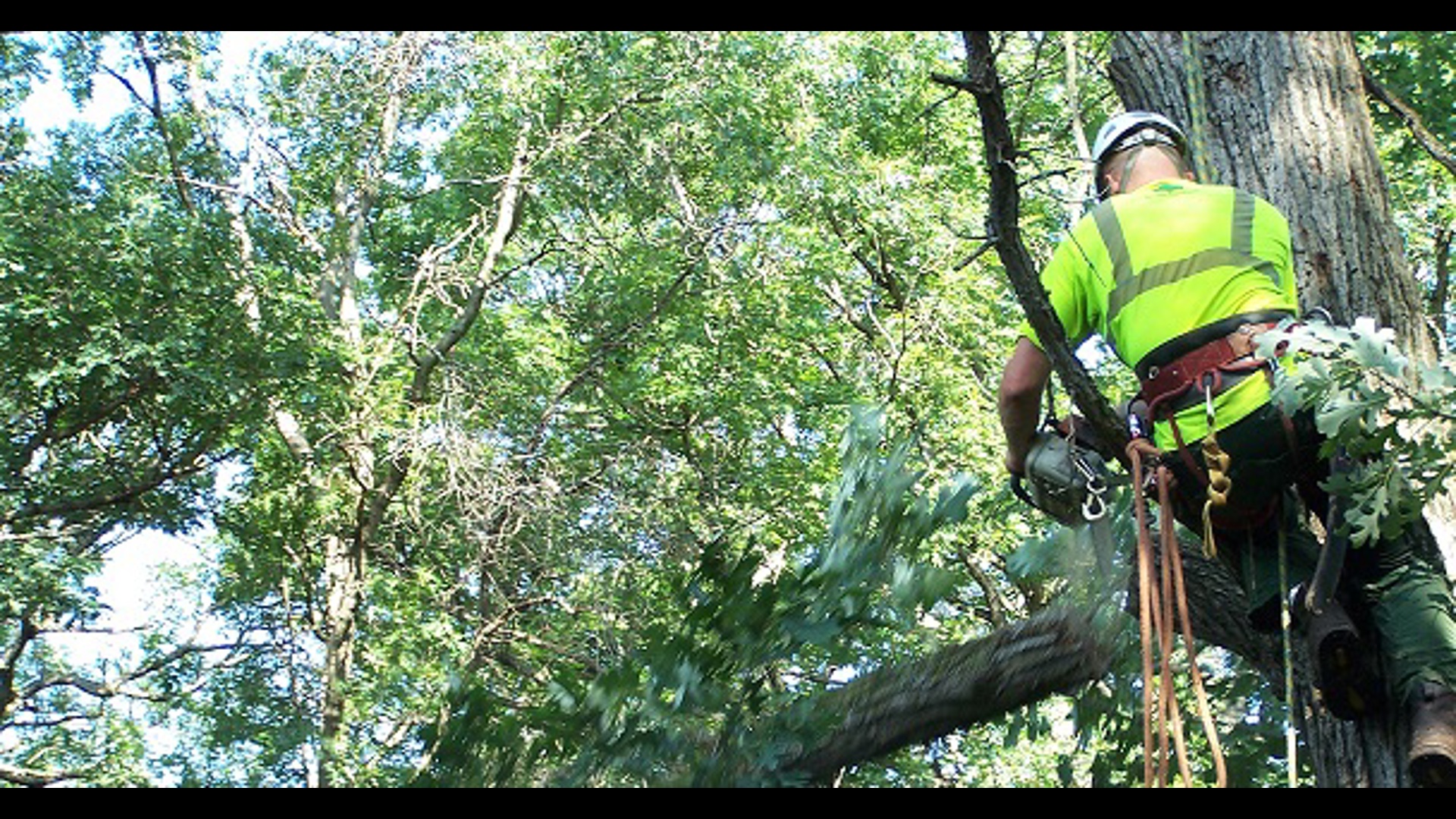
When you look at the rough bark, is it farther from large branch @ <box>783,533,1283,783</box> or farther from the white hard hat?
the white hard hat

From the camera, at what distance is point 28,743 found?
17.3m

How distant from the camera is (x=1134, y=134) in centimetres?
435

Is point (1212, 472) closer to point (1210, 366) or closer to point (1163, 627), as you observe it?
point (1210, 366)

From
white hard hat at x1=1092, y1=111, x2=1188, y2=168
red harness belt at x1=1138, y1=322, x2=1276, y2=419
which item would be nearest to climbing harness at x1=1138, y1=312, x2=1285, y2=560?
red harness belt at x1=1138, y1=322, x2=1276, y2=419

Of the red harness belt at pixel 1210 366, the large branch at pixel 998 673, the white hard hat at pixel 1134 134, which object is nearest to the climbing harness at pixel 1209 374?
the red harness belt at pixel 1210 366

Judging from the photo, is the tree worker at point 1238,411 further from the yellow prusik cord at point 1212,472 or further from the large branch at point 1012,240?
the large branch at point 1012,240

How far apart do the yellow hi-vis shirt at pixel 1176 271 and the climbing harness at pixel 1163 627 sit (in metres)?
0.12

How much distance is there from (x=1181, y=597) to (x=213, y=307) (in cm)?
1216

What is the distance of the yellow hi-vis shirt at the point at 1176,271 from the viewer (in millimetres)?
3900

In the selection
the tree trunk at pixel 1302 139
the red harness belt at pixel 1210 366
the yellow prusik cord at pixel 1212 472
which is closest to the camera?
the yellow prusik cord at pixel 1212 472

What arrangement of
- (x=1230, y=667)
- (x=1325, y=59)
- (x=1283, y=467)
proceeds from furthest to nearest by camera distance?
(x=1230, y=667) < (x=1325, y=59) < (x=1283, y=467)

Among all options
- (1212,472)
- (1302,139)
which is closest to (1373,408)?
(1212,472)
